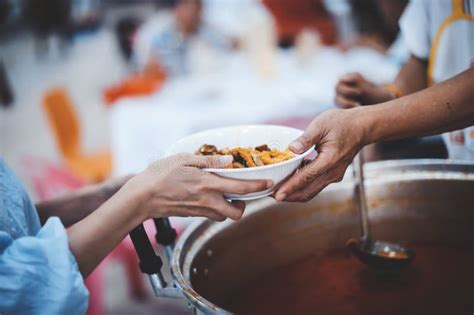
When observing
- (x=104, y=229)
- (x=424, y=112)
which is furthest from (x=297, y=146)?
(x=104, y=229)

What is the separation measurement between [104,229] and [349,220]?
748 millimetres

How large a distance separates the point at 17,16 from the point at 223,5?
7712mm

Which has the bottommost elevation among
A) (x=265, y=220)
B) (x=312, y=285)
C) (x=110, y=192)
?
(x=312, y=285)

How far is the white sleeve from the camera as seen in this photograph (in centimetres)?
148

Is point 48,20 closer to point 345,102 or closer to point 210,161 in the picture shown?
point 345,102

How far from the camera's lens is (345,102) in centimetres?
135

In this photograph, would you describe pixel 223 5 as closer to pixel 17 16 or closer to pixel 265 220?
pixel 265 220

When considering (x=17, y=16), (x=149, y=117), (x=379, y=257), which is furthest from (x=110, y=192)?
(x=17, y=16)

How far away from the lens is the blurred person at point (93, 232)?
86 centimetres

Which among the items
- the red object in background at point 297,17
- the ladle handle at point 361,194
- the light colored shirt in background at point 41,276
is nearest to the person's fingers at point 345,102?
the ladle handle at point 361,194

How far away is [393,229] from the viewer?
139 cm

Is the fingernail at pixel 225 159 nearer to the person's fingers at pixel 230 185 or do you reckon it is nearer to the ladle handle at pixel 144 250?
the person's fingers at pixel 230 185

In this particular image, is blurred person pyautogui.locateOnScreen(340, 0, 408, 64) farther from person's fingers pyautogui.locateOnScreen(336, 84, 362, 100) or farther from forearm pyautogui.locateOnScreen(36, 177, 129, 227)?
forearm pyautogui.locateOnScreen(36, 177, 129, 227)

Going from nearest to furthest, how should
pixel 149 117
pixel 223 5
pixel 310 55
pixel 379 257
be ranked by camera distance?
pixel 379 257, pixel 149 117, pixel 310 55, pixel 223 5
